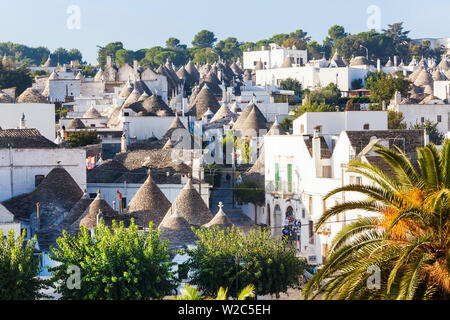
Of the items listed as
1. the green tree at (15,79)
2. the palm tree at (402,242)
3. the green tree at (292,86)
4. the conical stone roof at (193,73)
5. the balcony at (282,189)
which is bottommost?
the balcony at (282,189)

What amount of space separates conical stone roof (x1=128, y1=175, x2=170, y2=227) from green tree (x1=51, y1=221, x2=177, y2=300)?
39.5 feet

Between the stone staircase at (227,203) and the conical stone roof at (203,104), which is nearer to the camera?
the stone staircase at (227,203)

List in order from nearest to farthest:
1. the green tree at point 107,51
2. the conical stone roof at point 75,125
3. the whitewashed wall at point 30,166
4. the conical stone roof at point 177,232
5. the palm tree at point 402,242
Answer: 1. the palm tree at point 402,242
2. the conical stone roof at point 177,232
3. the whitewashed wall at point 30,166
4. the conical stone roof at point 75,125
5. the green tree at point 107,51

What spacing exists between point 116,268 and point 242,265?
3.97m

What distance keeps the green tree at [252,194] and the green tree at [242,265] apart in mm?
17561

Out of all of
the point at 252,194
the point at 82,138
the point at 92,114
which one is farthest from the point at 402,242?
the point at 92,114

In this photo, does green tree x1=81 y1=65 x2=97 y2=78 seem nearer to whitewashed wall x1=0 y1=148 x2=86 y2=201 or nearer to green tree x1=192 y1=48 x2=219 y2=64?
A: green tree x1=192 y1=48 x2=219 y2=64

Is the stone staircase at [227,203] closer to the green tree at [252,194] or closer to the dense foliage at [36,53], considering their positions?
the green tree at [252,194]

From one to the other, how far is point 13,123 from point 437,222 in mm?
50735

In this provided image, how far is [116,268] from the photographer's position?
26.3m

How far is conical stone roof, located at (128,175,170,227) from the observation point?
131 ft

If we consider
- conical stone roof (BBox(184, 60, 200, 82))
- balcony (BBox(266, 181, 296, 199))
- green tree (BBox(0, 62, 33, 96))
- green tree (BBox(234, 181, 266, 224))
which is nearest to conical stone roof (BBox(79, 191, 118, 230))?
balcony (BBox(266, 181, 296, 199))

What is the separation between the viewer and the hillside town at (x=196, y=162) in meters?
33.8

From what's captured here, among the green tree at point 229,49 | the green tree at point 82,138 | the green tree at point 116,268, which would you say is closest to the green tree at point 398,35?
the green tree at point 229,49
